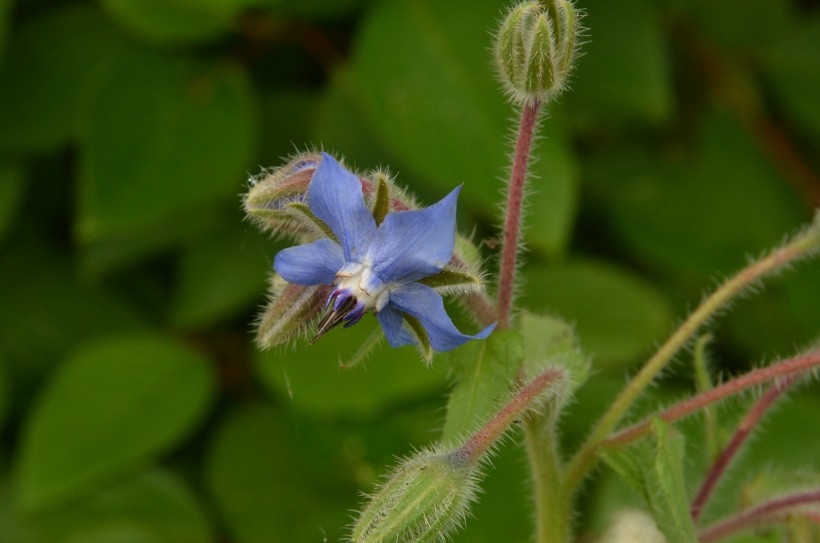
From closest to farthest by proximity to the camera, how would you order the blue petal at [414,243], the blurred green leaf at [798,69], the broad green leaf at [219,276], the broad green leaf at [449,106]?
the blue petal at [414,243], the broad green leaf at [449,106], the broad green leaf at [219,276], the blurred green leaf at [798,69]

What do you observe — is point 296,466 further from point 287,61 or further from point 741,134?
point 741,134

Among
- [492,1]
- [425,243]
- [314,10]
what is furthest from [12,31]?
[425,243]

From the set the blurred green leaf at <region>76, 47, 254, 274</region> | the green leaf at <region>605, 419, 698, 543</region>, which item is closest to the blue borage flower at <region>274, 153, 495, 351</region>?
the green leaf at <region>605, 419, 698, 543</region>

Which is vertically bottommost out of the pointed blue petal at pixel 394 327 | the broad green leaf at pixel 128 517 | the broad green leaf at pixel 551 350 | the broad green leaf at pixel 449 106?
the broad green leaf at pixel 128 517

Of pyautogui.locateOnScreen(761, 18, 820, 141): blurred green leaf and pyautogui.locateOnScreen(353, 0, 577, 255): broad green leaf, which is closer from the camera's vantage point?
pyautogui.locateOnScreen(353, 0, 577, 255): broad green leaf

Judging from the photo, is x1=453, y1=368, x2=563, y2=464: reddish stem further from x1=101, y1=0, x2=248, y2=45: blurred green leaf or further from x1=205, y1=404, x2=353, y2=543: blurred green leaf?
x1=101, y1=0, x2=248, y2=45: blurred green leaf

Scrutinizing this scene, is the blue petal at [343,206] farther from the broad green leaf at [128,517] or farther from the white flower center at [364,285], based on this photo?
the broad green leaf at [128,517]

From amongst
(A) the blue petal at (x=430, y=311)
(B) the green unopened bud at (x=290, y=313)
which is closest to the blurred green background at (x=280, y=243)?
(B) the green unopened bud at (x=290, y=313)
